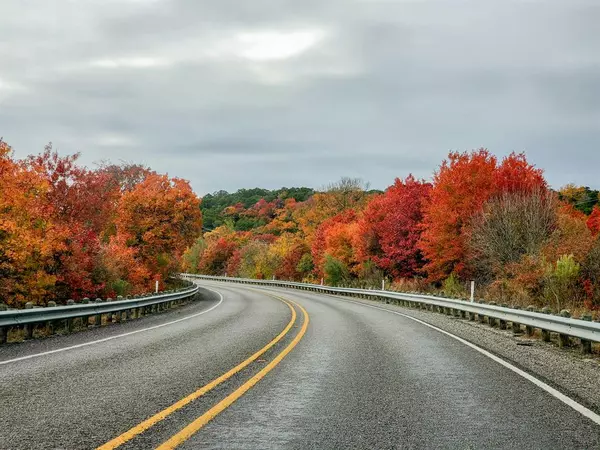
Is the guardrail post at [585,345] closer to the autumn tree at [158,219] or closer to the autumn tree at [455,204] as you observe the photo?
the autumn tree at [455,204]

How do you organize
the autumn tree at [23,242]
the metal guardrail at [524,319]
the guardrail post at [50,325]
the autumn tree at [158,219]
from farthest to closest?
the autumn tree at [158,219], the autumn tree at [23,242], the guardrail post at [50,325], the metal guardrail at [524,319]

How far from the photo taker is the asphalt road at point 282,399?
16.0ft

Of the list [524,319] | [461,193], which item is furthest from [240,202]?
[524,319]

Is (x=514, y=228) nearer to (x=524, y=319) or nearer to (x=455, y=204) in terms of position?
(x=455, y=204)

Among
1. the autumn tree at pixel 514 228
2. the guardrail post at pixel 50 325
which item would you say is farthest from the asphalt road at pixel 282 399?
the autumn tree at pixel 514 228

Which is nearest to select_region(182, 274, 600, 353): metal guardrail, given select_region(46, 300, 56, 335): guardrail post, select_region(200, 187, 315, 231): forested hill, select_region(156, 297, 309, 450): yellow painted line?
select_region(156, 297, 309, 450): yellow painted line

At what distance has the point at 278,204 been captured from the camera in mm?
132000

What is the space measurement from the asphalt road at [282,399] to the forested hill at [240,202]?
110913 millimetres

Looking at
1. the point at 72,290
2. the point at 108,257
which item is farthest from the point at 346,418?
the point at 108,257

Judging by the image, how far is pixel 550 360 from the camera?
9836 millimetres

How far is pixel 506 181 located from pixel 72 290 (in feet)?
81.4

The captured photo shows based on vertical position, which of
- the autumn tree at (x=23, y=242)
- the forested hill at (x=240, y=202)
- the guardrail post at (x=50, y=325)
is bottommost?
the guardrail post at (x=50, y=325)

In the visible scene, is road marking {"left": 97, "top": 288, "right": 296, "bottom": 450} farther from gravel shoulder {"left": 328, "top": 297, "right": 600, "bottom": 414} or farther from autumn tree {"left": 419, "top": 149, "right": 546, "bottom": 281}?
autumn tree {"left": 419, "top": 149, "right": 546, "bottom": 281}

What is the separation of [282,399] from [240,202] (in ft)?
483
